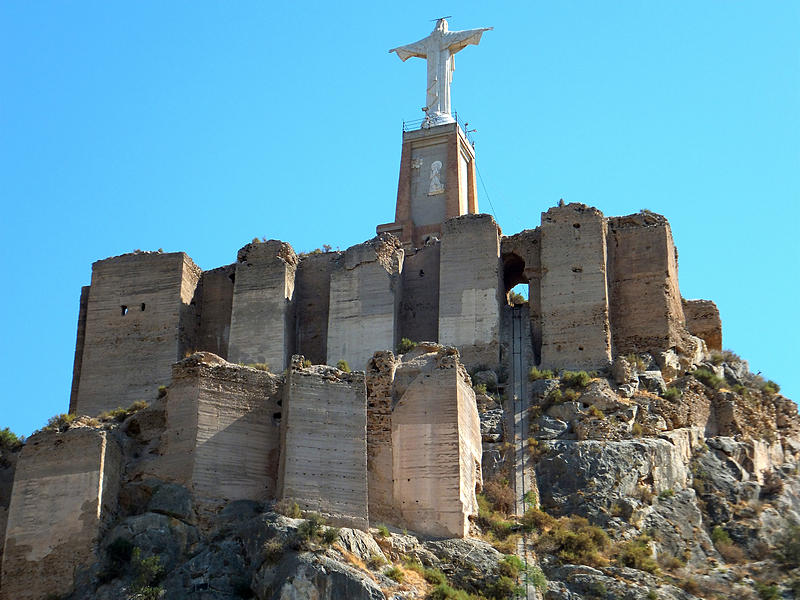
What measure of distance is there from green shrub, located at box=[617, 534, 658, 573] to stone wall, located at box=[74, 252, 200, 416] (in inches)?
553

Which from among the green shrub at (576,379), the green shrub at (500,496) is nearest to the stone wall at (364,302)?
the green shrub at (576,379)

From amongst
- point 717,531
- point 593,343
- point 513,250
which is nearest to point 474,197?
point 513,250

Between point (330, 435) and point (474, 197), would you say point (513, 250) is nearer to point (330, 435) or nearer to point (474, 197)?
point (474, 197)

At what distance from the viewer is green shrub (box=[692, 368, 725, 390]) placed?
141 ft

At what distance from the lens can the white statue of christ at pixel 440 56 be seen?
54.0 metres

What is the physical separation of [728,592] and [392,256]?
15.0 meters

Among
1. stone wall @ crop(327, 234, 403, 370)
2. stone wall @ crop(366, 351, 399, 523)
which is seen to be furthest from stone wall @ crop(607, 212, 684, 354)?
stone wall @ crop(366, 351, 399, 523)

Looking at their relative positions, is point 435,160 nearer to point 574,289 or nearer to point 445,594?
point 574,289

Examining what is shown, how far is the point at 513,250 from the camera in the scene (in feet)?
150

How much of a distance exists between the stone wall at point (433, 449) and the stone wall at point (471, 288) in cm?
709

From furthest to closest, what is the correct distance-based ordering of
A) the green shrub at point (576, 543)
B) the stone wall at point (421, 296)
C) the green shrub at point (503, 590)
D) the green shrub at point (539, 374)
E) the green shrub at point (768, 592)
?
1. the stone wall at point (421, 296)
2. the green shrub at point (539, 374)
3. the green shrub at point (576, 543)
4. the green shrub at point (768, 592)
5. the green shrub at point (503, 590)

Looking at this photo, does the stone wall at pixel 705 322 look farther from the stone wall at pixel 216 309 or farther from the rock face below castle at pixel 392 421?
the stone wall at pixel 216 309

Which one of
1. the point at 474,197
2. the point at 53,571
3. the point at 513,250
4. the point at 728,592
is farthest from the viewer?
the point at 474,197

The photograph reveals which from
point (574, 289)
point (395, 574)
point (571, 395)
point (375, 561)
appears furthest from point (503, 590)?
point (574, 289)
